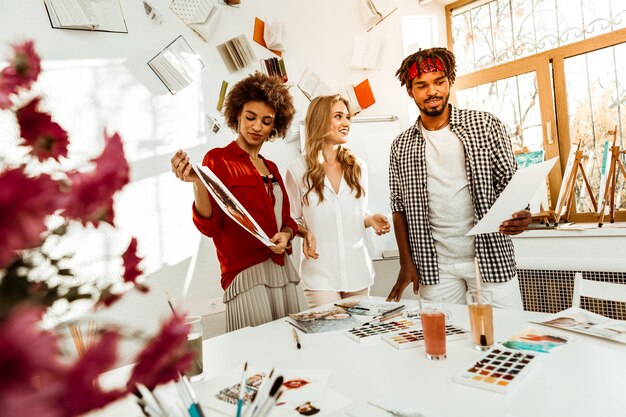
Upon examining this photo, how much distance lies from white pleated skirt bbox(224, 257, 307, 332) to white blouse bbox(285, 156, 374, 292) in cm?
35

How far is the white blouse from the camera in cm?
198

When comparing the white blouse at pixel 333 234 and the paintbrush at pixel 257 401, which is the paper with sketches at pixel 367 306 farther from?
the paintbrush at pixel 257 401

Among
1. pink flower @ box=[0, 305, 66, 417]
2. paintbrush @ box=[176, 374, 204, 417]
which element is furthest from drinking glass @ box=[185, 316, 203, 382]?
pink flower @ box=[0, 305, 66, 417]

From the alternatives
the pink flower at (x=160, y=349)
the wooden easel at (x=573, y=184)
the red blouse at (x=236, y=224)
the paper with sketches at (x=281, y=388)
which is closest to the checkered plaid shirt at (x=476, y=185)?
the red blouse at (x=236, y=224)

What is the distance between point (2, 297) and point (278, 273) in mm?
1339

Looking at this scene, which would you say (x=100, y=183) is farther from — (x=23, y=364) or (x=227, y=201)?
(x=227, y=201)

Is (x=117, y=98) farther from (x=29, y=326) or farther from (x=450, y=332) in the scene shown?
(x=29, y=326)

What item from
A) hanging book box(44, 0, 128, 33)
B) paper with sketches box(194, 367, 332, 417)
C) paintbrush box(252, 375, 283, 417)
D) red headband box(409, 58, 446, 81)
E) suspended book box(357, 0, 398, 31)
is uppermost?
suspended book box(357, 0, 398, 31)

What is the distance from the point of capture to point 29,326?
18 centimetres

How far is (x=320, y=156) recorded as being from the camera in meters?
2.10

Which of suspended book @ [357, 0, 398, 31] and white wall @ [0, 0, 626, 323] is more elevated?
suspended book @ [357, 0, 398, 31]

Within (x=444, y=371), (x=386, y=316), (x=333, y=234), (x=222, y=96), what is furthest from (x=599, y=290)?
(x=222, y=96)

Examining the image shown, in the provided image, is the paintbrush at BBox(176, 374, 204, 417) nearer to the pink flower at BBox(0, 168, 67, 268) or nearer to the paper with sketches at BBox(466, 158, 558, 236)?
the pink flower at BBox(0, 168, 67, 268)

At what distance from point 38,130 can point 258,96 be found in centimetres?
149
